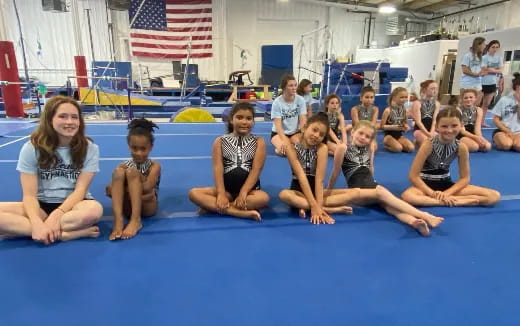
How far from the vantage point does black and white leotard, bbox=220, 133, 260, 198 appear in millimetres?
2346

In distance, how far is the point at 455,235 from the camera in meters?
2.03

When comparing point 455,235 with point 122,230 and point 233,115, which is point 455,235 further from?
point 122,230

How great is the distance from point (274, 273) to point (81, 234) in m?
1.13

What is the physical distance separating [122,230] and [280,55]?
10.6 meters

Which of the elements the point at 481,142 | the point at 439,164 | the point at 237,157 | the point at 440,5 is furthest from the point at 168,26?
the point at 439,164

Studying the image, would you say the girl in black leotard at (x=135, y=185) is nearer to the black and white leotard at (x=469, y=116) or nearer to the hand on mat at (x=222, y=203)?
the hand on mat at (x=222, y=203)

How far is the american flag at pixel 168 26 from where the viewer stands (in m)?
11.8

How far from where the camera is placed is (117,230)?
1.95 meters

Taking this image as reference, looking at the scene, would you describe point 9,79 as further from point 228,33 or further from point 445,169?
point 228,33

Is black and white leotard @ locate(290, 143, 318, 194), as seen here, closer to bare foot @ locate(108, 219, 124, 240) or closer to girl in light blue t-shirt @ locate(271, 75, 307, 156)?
bare foot @ locate(108, 219, 124, 240)

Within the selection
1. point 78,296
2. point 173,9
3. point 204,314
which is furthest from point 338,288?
Answer: point 173,9

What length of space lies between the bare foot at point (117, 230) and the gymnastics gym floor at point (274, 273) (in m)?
0.05

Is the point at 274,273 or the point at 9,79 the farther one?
the point at 9,79

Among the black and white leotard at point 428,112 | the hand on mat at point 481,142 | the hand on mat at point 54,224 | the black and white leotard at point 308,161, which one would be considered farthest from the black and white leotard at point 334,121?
the hand on mat at point 54,224
